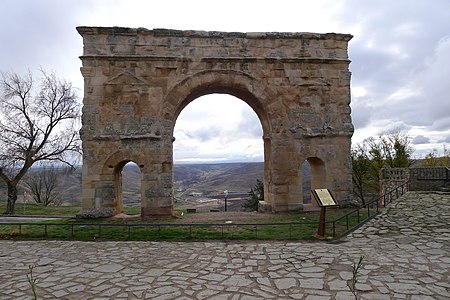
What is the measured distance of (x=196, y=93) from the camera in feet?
41.8

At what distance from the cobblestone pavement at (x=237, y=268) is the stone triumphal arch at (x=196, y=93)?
4.00 m

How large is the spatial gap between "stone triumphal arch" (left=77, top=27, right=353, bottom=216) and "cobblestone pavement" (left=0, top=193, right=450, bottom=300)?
158 inches

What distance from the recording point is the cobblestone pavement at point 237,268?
4.70 m

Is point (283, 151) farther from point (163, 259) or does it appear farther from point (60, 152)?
point (60, 152)

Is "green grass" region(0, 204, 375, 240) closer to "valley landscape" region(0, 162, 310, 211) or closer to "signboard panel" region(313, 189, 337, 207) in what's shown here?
"signboard panel" region(313, 189, 337, 207)

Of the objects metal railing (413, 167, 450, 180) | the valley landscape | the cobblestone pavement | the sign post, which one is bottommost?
the valley landscape

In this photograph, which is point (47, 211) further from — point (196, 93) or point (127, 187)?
point (127, 187)

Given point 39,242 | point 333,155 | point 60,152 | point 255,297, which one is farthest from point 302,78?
point 60,152

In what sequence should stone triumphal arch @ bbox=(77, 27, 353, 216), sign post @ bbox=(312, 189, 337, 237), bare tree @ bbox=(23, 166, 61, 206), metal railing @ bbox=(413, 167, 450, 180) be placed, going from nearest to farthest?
1. sign post @ bbox=(312, 189, 337, 237)
2. stone triumphal arch @ bbox=(77, 27, 353, 216)
3. metal railing @ bbox=(413, 167, 450, 180)
4. bare tree @ bbox=(23, 166, 61, 206)

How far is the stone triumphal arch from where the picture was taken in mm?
11562

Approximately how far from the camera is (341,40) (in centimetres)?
1261

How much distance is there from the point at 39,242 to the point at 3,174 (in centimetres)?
1208

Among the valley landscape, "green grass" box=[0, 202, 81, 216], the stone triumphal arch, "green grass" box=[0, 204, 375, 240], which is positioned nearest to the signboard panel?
"green grass" box=[0, 204, 375, 240]

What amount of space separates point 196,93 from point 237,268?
849cm
